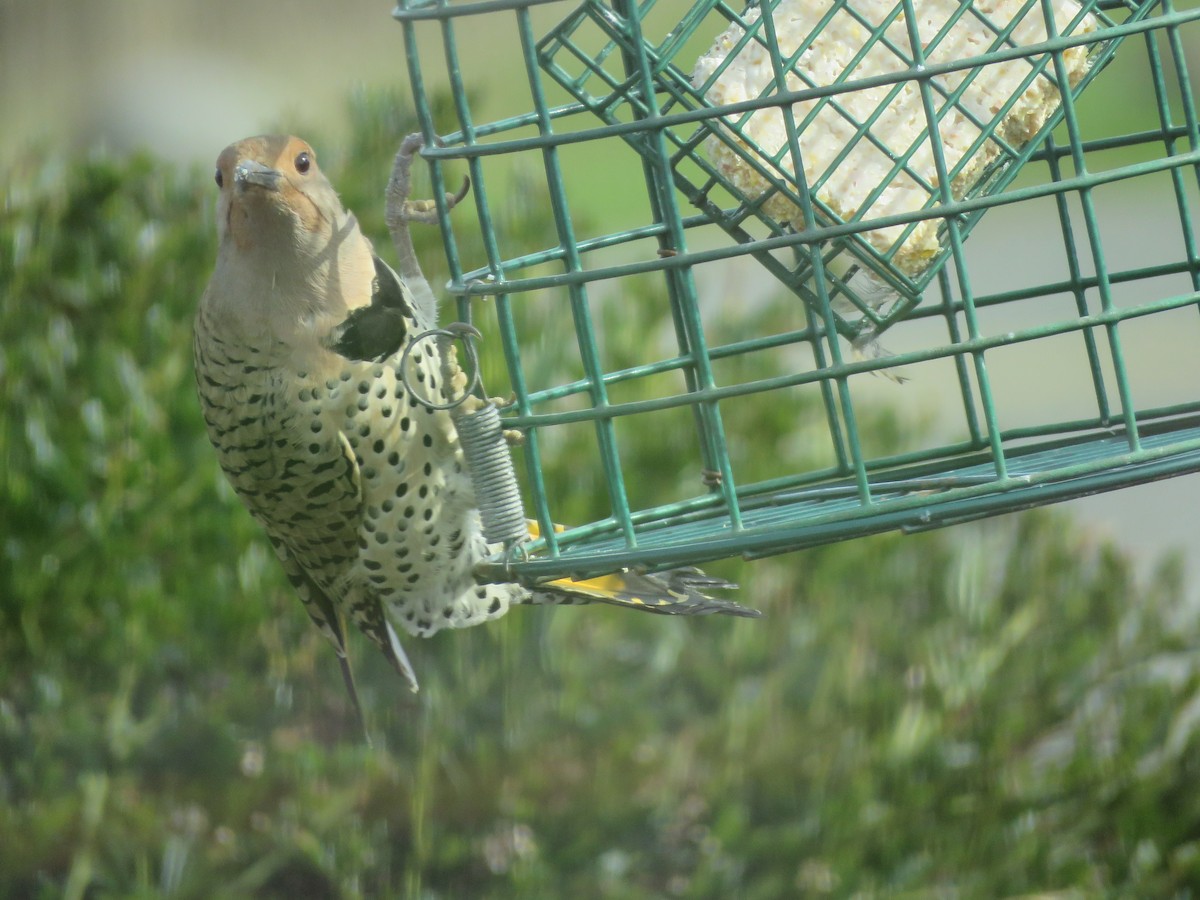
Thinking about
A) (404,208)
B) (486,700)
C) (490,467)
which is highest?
(404,208)

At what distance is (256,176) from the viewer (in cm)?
212

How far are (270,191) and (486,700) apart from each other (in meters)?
1.68

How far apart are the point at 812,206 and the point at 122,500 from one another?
1.92 m

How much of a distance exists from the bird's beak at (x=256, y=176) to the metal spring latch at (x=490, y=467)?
1.25 feet

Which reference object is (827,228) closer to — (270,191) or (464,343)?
(464,343)

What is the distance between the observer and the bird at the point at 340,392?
7.28ft

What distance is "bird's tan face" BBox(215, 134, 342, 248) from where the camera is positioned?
84.2 inches

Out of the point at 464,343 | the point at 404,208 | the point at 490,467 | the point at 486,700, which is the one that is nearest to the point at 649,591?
the point at 490,467

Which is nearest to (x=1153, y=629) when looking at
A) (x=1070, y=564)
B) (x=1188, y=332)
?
(x=1070, y=564)

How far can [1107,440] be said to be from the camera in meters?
2.27

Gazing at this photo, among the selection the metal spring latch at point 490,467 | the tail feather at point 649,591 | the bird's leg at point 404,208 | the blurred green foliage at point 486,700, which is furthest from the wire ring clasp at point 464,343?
the blurred green foliage at point 486,700

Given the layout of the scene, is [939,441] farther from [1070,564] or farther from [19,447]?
[19,447]

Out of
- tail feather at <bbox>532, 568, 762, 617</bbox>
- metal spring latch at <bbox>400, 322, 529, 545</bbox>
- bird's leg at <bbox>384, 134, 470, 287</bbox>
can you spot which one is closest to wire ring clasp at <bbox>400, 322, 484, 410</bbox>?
metal spring latch at <bbox>400, 322, 529, 545</bbox>

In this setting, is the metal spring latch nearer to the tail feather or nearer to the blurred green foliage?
the tail feather
